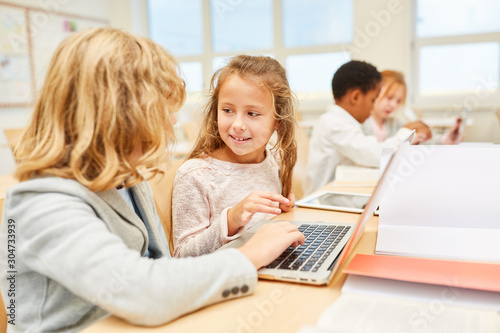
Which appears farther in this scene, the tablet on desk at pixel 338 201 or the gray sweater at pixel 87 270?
the tablet on desk at pixel 338 201

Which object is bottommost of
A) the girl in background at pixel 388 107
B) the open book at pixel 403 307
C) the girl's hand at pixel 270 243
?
the open book at pixel 403 307

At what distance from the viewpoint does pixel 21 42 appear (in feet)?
14.6

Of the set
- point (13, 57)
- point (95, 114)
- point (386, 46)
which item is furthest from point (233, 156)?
point (13, 57)

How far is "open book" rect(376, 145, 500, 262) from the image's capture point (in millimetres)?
878

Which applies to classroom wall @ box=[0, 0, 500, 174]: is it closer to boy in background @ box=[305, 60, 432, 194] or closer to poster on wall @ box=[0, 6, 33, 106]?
poster on wall @ box=[0, 6, 33, 106]

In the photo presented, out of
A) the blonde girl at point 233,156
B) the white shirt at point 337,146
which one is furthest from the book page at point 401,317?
the white shirt at point 337,146

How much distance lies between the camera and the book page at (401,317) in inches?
20.1

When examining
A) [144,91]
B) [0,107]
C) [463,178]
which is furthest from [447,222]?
[0,107]

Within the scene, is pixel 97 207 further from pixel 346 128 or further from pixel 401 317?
pixel 346 128

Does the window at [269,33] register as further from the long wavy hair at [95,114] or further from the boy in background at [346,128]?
the long wavy hair at [95,114]

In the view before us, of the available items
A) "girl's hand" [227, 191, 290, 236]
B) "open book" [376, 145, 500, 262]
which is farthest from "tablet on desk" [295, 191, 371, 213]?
"girl's hand" [227, 191, 290, 236]

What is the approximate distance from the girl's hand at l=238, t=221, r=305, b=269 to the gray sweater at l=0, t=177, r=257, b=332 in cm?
4

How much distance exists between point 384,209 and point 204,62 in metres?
4.95

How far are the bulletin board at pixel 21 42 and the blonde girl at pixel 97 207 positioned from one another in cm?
393
